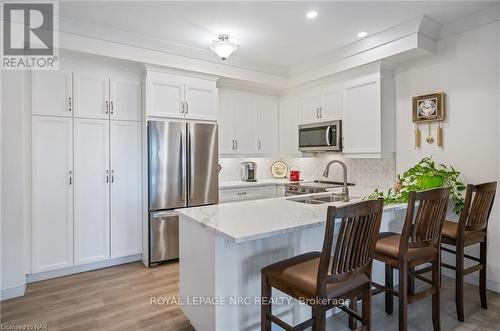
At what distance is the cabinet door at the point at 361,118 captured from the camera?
3482 mm

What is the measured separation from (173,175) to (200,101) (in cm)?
106

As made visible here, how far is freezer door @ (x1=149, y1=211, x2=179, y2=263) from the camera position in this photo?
3496 mm

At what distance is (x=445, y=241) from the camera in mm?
2453

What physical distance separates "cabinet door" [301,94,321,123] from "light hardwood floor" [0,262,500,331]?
2538mm

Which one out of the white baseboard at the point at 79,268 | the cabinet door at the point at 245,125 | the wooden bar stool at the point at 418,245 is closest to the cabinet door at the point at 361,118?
the cabinet door at the point at 245,125

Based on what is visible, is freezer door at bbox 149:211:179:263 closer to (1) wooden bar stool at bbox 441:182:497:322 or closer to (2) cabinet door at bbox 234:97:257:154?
(2) cabinet door at bbox 234:97:257:154

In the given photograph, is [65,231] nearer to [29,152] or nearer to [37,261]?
[37,261]

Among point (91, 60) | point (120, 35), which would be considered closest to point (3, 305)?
point (91, 60)

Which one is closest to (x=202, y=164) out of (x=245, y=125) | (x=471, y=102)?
(x=245, y=125)

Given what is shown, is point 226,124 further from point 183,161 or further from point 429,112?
point 429,112

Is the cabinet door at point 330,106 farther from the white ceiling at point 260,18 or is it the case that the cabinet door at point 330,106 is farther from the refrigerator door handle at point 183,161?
the refrigerator door handle at point 183,161

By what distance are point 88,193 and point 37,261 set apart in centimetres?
84

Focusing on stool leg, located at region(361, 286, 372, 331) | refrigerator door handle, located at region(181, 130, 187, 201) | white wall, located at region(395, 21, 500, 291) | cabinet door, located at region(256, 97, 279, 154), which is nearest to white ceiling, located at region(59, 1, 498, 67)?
white wall, located at region(395, 21, 500, 291)

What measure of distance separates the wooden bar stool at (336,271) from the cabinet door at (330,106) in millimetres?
2598
